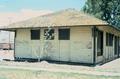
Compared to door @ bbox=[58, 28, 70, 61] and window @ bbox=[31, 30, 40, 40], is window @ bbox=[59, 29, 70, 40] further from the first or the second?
window @ bbox=[31, 30, 40, 40]

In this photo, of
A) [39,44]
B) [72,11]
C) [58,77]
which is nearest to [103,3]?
[72,11]

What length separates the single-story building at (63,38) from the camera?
20.7m

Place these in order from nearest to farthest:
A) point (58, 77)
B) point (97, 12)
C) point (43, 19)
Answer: point (58, 77) < point (43, 19) < point (97, 12)

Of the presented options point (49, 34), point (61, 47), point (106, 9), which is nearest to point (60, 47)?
point (61, 47)

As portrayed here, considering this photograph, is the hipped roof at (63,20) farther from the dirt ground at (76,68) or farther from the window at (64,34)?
the dirt ground at (76,68)

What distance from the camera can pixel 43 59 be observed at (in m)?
22.7

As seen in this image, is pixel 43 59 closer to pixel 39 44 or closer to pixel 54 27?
pixel 39 44

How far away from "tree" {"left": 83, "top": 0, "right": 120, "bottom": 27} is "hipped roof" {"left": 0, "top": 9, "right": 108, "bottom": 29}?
24283mm

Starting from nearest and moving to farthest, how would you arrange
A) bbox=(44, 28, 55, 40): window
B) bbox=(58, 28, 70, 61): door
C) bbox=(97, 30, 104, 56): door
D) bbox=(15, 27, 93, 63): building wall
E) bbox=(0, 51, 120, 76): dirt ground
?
bbox=(0, 51, 120, 76): dirt ground
bbox=(15, 27, 93, 63): building wall
bbox=(58, 28, 70, 61): door
bbox=(44, 28, 55, 40): window
bbox=(97, 30, 104, 56): door

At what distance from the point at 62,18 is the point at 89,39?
3.61 m

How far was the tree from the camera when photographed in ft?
161

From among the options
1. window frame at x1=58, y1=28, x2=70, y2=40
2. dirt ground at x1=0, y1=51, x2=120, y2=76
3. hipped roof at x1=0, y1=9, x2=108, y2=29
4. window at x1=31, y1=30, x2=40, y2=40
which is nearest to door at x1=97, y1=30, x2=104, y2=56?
hipped roof at x1=0, y1=9, x2=108, y2=29

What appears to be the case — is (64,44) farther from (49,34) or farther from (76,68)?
(76,68)

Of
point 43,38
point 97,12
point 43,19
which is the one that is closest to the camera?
point 43,38
